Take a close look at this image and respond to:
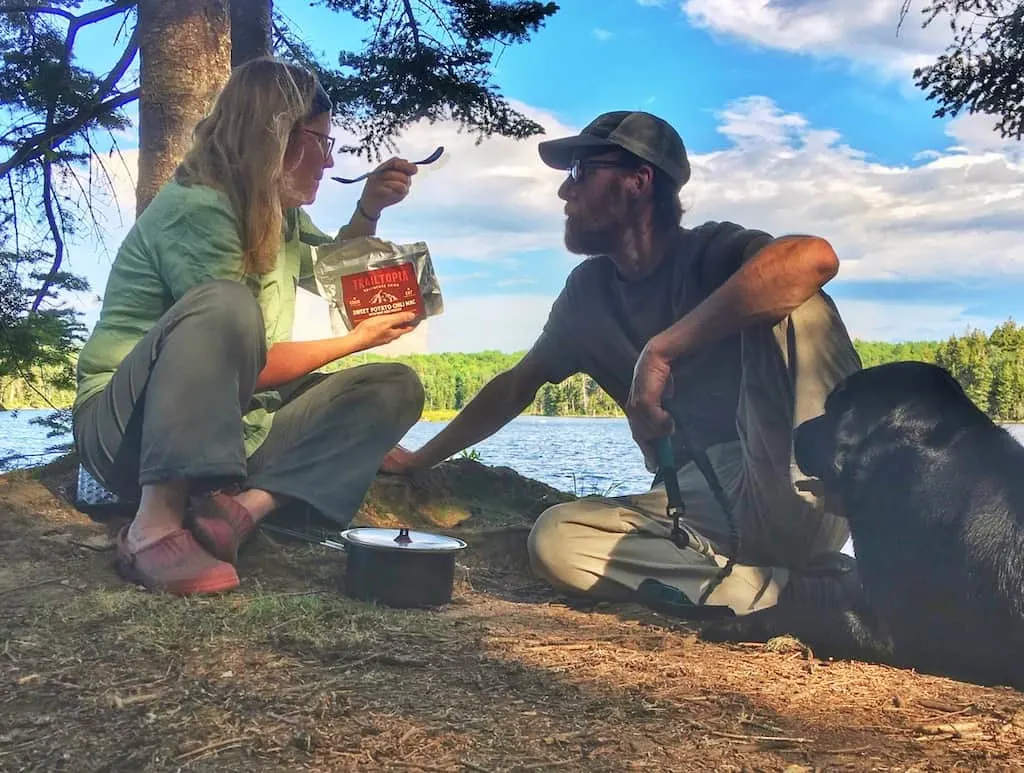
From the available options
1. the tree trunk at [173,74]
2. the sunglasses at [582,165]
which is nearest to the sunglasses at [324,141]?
the sunglasses at [582,165]

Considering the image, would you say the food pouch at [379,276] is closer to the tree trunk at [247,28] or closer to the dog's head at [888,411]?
the dog's head at [888,411]

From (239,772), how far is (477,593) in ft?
6.07

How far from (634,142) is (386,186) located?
97 cm

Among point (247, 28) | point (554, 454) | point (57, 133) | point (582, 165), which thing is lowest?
point (554, 454)

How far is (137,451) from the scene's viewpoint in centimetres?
289

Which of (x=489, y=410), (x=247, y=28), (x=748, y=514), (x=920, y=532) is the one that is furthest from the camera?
(x=247, y=28)

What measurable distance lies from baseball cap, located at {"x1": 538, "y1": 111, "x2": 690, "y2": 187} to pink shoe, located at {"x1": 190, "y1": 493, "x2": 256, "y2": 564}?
179 cm

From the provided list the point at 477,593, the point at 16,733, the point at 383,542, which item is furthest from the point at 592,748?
the point at 477,593

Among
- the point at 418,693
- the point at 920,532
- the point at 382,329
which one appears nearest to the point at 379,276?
the point at 382,329

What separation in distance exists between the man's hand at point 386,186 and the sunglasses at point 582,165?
0.62 metres

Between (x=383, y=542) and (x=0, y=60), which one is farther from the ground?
(x=0, y=60)

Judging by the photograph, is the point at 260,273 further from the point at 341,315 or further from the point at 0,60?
the point at 0,60

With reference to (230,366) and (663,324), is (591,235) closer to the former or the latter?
(663,324)

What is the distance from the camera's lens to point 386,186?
3.38 m
